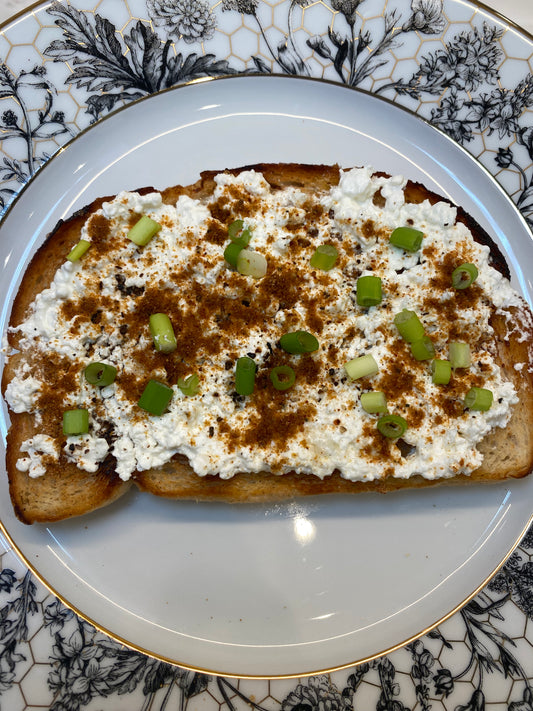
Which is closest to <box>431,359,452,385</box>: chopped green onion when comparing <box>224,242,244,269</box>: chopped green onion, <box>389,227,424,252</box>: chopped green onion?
<box>389,227,424,252</box>: chopped green onion

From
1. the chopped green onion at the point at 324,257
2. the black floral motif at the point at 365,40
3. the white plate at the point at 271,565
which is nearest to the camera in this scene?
the chopped green onion at the point at 324,257

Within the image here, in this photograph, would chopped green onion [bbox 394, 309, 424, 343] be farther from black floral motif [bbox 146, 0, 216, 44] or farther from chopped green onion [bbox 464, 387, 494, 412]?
black floral motif [bbox 146, 0, 216, 44]

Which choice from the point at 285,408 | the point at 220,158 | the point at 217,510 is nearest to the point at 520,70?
the point at 220,158

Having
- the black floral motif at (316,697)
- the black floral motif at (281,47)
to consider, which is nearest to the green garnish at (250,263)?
the black floral motif at (281,47)

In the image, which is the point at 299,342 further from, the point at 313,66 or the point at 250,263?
the point at 313,66

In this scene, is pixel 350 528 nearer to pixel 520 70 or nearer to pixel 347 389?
pixel 347 389

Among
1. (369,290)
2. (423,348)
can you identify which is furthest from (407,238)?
(423,348)

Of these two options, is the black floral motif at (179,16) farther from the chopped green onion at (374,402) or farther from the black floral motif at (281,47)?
the chopped green onion at (374,402)
